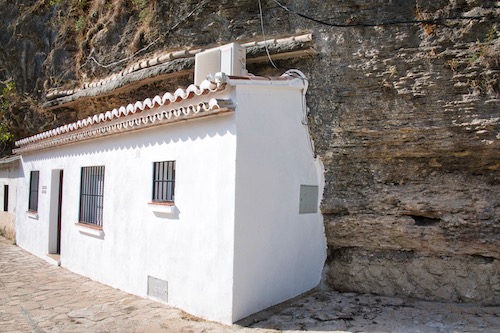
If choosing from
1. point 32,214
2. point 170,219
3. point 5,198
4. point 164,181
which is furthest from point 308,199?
point 5,198

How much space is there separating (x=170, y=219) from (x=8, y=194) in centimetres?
1000

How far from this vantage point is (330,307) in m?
6.15

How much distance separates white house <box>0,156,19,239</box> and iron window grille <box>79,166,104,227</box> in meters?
5.31

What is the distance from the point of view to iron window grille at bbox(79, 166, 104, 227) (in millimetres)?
8477

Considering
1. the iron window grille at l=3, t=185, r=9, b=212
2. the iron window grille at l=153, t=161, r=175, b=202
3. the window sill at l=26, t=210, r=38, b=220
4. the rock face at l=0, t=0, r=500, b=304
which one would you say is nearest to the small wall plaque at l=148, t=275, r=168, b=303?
the iron window grille at l=153, t=161, r=175, b=202

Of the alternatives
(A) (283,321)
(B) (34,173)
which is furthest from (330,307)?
(B) (34,173)

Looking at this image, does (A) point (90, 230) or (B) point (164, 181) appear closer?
(B) point (164, 181)

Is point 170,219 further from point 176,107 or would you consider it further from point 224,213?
point 176,107

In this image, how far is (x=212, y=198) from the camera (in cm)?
583

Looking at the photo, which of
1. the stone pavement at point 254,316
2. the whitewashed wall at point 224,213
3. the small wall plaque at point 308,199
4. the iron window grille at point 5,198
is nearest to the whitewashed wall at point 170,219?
the whitewashed wall at point 224,213

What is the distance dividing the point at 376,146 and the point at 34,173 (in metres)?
9.43

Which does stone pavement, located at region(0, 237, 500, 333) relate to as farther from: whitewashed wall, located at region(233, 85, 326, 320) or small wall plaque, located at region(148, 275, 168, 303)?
whitewashed wall, located at region(233, 85, 326, 320)

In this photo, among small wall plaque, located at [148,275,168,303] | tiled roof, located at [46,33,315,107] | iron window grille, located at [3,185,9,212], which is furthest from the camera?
iron window grille, located at [3,185,9,212]

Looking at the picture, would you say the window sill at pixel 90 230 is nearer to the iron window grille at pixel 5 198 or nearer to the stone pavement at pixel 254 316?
the stone pavement at pixel 254 316
